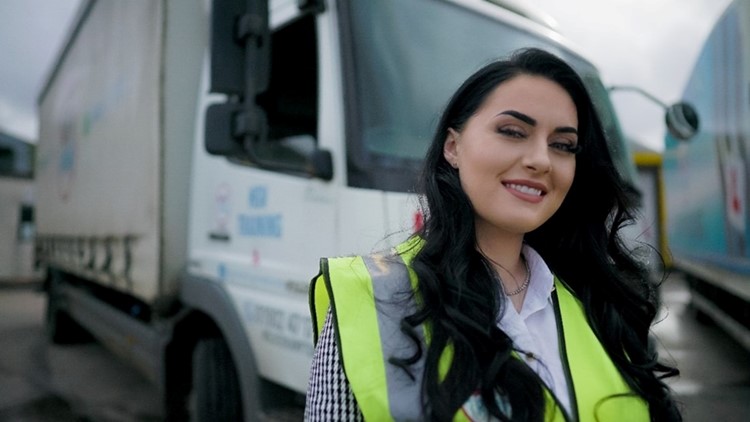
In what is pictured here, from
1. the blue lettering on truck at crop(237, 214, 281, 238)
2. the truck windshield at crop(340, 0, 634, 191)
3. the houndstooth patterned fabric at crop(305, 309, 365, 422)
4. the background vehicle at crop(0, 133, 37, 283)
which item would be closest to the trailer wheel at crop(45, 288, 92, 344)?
the blue lettering on truck at crop(237, 214, 281, 238)

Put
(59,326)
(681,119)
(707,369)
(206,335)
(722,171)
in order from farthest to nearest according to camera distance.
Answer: (59,326) → (707,369) → (722,171) → (206,335) → (681,119)

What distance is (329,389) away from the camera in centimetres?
105

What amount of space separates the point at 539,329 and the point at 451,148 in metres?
0.36

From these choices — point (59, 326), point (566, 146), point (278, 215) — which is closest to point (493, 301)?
point (566, 146)

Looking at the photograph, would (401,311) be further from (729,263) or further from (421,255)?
(729,263)

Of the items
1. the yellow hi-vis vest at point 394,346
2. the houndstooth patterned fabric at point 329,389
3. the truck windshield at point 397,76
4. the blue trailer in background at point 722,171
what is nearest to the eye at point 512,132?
the yellow hi-vis vest at point 394,346

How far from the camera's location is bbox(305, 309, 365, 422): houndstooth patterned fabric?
103cm

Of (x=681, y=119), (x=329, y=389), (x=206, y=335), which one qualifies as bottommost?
(x=206, y=335)

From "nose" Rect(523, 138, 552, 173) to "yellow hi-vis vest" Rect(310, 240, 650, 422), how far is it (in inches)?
10.3

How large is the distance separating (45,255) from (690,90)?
7122mm

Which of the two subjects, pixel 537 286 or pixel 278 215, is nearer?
pixel 537 286

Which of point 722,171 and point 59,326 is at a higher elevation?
point 722,171

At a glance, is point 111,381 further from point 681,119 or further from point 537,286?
point 537,286

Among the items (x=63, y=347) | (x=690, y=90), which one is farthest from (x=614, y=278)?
(x=63, y=347)
